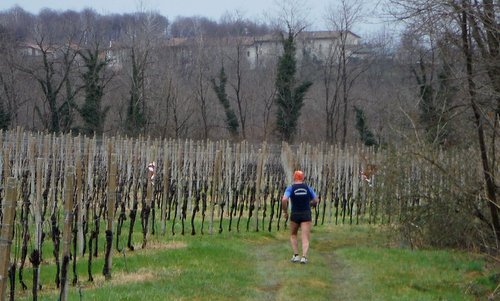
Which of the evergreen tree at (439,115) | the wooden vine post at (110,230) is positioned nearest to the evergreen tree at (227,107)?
the evergreen tree at (439,115)

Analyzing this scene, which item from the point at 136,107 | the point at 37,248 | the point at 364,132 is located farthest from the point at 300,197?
the point at 136,107

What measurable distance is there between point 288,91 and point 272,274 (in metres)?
38.2

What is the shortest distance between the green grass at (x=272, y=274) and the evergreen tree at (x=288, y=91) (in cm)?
3353

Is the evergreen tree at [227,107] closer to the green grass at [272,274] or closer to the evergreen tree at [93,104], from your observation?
the evergreen tree at [93,104]

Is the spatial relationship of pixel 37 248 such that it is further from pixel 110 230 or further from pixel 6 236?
pixel 6 236

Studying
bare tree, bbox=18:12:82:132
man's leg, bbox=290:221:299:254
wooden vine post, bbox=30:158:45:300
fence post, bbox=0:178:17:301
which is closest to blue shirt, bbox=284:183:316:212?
man's leg, bbox=290:221:299:254

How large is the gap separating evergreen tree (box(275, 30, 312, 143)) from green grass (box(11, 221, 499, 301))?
33.5 meters

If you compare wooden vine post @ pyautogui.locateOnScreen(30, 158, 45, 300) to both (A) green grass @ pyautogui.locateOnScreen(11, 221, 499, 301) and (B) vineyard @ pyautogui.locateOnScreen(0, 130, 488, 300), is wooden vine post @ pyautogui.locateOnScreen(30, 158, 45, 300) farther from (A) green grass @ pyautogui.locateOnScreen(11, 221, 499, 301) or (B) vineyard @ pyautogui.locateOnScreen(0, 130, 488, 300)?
(A) green grass @ pyautogui.locateOnScreen(11, 221, 499, 301)

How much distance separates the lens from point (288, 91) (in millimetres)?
50688

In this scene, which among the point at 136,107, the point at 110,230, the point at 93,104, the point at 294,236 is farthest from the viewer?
the point at 136,107

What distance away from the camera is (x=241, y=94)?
5822cm

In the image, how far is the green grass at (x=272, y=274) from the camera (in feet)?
36.0

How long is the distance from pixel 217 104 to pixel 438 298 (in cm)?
4790

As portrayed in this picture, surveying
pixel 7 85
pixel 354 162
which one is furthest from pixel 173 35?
pixel 354 162
